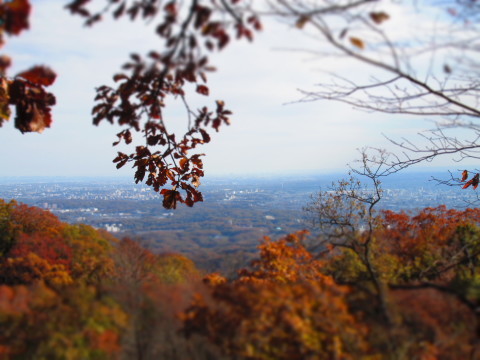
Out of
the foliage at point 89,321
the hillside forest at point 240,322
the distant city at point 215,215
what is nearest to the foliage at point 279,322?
the hillside forest at point 240,322

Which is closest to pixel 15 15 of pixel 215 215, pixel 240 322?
pixel 240 322

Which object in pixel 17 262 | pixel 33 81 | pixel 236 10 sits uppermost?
pixel 236 10

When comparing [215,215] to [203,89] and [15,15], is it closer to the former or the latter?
[203,89]

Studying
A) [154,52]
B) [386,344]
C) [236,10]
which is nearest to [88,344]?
[386,344]

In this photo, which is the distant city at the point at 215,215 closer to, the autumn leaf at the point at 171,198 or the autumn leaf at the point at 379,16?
the autumn leaf at the point at 171,198

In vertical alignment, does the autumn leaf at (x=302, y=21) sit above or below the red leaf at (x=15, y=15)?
above

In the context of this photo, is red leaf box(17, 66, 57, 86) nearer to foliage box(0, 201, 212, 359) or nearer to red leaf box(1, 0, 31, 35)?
red leaf box(1, 0, 31, 35)

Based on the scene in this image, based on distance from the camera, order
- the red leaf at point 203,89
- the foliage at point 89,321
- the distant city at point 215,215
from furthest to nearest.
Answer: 1. the distant city at point 215,215
2. the red leaf at point 203,89
3. the foliage at point 89,321

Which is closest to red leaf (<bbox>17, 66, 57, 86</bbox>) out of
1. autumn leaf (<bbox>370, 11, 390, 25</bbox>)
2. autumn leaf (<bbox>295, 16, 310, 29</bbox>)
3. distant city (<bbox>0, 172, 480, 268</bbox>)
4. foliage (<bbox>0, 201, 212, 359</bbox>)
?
foliage (<bbox>0, 201, 212, 359</bbox>)

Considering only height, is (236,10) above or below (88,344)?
above

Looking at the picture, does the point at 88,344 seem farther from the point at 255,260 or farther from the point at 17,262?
the point at 17,262

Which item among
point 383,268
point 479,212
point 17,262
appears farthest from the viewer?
point 479,212
